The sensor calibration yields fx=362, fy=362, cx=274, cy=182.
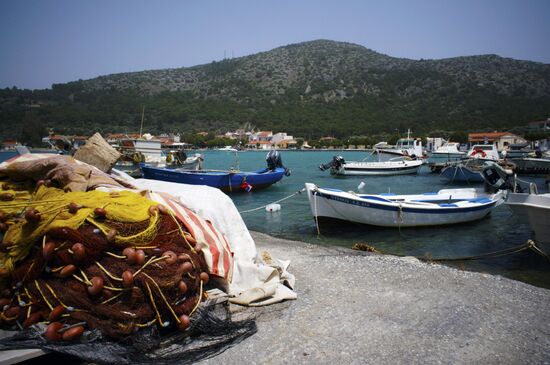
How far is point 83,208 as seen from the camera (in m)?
3.80

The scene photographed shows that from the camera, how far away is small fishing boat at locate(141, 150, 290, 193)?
20.7 metres

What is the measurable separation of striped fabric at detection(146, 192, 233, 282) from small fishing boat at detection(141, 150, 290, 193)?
15.7 meters

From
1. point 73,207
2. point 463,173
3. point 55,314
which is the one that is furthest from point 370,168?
point 55,314

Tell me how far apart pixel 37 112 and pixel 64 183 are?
412ft

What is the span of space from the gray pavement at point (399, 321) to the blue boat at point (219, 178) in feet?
49.2

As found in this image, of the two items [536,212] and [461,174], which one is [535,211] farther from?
[461,174]

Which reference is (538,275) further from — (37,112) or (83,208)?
(37,112)

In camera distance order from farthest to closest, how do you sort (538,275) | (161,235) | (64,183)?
(538,275), (64,183), (161,235)

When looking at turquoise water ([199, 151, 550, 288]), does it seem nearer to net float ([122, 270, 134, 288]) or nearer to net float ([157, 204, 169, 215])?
net float ([157, 204, 169, 215])

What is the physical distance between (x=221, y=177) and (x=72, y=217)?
700 inches

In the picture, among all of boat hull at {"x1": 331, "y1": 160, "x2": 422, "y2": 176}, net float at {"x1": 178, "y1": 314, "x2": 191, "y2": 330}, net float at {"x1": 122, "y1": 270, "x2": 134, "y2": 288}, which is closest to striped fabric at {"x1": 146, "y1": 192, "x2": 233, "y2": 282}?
net float at {"x1": 178, "y1": 314, "x2": 191, "y2": 330}

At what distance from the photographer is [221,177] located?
70.1 feet

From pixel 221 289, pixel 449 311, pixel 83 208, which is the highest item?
pixel 83 208

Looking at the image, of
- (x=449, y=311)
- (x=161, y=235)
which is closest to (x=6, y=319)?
(x=161, y=235)
